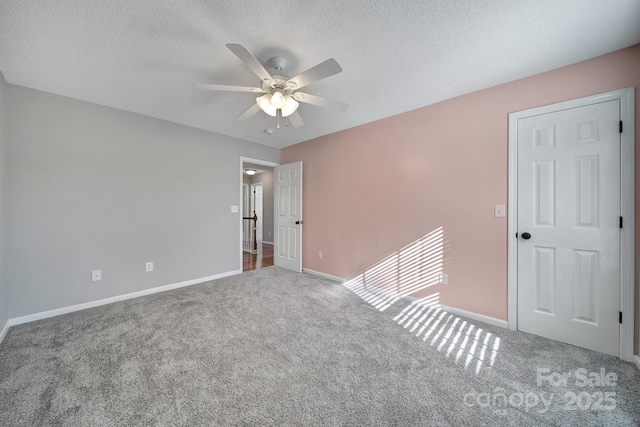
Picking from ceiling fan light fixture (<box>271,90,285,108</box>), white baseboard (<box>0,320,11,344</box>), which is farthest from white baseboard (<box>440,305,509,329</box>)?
white baseboard (<box>0,320,11,344</box>)

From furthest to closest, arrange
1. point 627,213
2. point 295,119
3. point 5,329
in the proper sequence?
1. point 295,119
2. point 5,329
3. point 627,213

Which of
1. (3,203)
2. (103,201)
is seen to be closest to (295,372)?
(103,201)

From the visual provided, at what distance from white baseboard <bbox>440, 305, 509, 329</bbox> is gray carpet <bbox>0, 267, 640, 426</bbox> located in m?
0.09

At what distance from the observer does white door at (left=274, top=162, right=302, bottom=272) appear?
13.8 ft

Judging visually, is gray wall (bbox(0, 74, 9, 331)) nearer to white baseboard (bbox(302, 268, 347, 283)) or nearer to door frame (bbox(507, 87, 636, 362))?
white baseboard (bbox(302, 268, 347, 283))

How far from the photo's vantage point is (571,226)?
1.95 m

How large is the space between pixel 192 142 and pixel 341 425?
3.79 m

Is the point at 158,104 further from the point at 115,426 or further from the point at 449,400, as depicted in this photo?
the point at 449,400

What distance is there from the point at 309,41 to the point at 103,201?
9.80ft

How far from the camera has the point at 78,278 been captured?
2592 mm

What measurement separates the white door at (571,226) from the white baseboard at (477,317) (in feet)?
0.49

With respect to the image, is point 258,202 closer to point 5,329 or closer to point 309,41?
point 5,329

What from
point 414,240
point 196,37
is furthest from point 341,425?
point 196,37

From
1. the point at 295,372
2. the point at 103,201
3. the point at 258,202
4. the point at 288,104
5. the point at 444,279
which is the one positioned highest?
the point at 288,104
